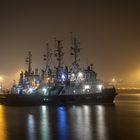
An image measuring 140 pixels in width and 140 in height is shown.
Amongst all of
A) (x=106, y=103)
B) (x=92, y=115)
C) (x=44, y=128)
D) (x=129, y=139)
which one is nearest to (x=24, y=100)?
(x=106, y=103)

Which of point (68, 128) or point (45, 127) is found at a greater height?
point (45, 127)

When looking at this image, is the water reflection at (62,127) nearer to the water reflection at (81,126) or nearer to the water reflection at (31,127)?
the water reflection at (81,126)

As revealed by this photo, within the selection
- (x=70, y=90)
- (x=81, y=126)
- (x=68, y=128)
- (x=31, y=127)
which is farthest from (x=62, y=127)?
(x=70, y=90)

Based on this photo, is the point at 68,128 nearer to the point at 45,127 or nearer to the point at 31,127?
the point at 45,127

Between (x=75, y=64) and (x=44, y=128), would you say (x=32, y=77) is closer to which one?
(x=75, y=64)

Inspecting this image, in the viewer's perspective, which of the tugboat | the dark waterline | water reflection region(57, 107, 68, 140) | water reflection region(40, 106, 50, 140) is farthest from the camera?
the tugboat

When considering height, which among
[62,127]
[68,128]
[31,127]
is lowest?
[68,128]

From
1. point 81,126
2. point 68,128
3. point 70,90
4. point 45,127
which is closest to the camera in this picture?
point 68,128

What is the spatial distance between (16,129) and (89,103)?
53.4 m

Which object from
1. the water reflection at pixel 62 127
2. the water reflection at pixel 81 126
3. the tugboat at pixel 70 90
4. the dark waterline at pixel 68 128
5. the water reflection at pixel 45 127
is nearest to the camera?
the dark waterline at pixel 68 128

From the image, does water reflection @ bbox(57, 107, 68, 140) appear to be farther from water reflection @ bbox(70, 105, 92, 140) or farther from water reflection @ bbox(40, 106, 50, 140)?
water reflection @ bbox(40, 106, 50, 140)

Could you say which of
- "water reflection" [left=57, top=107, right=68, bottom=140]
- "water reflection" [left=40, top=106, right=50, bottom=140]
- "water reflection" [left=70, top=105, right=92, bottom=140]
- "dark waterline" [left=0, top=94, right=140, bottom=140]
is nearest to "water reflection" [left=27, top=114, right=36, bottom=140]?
"dark waterline" [left=0, top=94, right=140, bottom=140]

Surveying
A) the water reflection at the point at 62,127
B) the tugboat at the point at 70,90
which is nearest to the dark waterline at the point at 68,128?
the water reflection at the point at 62,127

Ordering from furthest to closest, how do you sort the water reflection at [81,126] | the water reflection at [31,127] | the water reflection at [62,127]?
the water reflection at [81,126], the water reflection at [31,127], the water reflection at [62,127]
